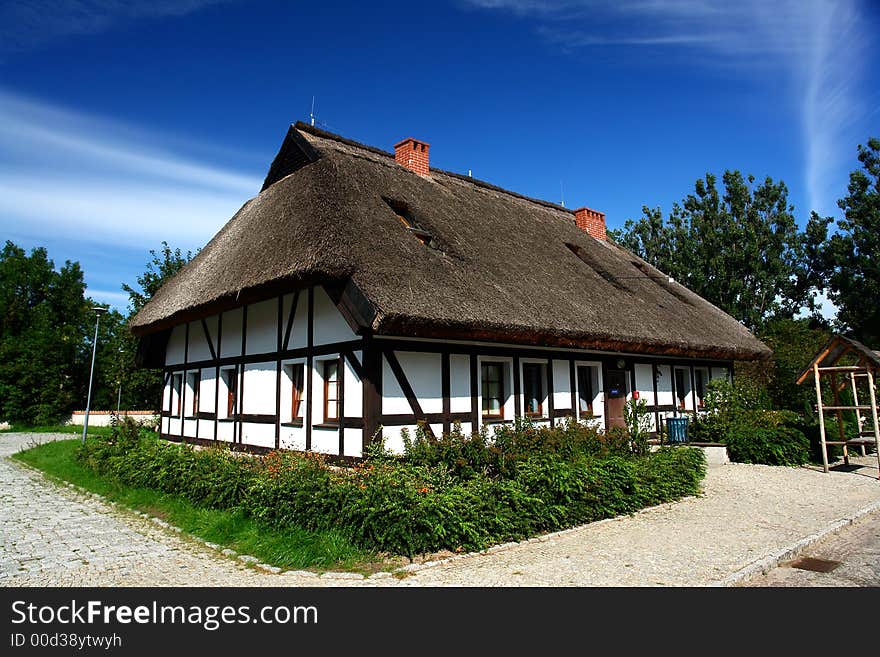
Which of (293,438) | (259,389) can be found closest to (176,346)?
(259,389)

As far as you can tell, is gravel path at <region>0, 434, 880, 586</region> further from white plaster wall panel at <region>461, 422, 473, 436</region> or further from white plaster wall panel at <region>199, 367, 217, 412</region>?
white plaster wall panel at <region>199, 367, 217, 412</region>

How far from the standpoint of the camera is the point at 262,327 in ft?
40.0

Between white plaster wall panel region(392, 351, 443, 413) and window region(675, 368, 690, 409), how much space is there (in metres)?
9.57

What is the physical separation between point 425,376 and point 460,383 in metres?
0.86

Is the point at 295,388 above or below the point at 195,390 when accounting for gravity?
below

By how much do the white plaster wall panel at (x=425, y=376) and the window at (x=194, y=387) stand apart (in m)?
7.60

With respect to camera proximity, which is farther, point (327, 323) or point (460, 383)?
point (460, 383)

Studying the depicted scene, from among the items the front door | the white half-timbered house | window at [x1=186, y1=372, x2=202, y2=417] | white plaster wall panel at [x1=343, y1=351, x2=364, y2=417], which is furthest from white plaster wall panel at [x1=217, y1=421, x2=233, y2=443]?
the front door

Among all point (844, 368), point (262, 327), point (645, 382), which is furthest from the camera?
point (645, 382)

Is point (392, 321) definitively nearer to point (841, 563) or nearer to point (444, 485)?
point (444, 485)

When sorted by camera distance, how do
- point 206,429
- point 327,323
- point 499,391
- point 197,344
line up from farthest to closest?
point 197,344 < point 206,429 < point 499,391 < point 327,323

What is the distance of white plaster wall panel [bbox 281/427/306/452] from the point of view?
1059 centimetres

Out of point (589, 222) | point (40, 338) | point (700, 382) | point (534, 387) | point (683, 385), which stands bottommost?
point (534, 387)
